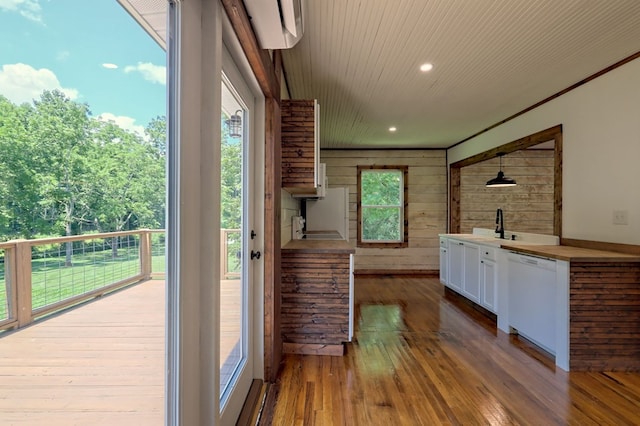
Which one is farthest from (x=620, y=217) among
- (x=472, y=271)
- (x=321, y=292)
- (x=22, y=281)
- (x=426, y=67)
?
(x=22, y=281)

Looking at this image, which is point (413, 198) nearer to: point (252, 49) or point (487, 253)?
point (487, 253)

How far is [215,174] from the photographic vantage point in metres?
1.16

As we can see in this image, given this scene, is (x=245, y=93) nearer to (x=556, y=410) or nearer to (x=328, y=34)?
(x=328, y=34)

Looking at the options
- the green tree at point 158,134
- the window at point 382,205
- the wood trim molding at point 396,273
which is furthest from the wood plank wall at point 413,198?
the green tree at point 158,134

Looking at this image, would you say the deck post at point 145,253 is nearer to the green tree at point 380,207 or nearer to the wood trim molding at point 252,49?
the wood trim molding at point 252,49

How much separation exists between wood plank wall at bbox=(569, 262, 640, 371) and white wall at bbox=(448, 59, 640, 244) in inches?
18.5

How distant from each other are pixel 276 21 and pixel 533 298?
299cm

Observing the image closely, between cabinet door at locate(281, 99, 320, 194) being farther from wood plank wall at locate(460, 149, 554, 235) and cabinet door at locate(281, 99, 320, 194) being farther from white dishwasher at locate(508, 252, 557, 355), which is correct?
wood plank wall at locate(460, 149, 554, 235)

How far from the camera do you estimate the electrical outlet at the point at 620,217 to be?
2.62 m

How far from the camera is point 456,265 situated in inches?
172

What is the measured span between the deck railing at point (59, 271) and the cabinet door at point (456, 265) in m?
4.18

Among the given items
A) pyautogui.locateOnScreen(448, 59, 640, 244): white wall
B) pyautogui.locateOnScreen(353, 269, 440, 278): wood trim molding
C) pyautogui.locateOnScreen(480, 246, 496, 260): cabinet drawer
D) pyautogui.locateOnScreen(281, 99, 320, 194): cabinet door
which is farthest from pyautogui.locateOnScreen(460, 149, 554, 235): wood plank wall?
pyautogui.locateOnScreen(281, 99, 320, 194): cabinet door

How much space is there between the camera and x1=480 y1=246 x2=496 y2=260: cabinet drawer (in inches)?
136

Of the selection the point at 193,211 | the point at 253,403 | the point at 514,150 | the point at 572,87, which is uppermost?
the point at 572,87
